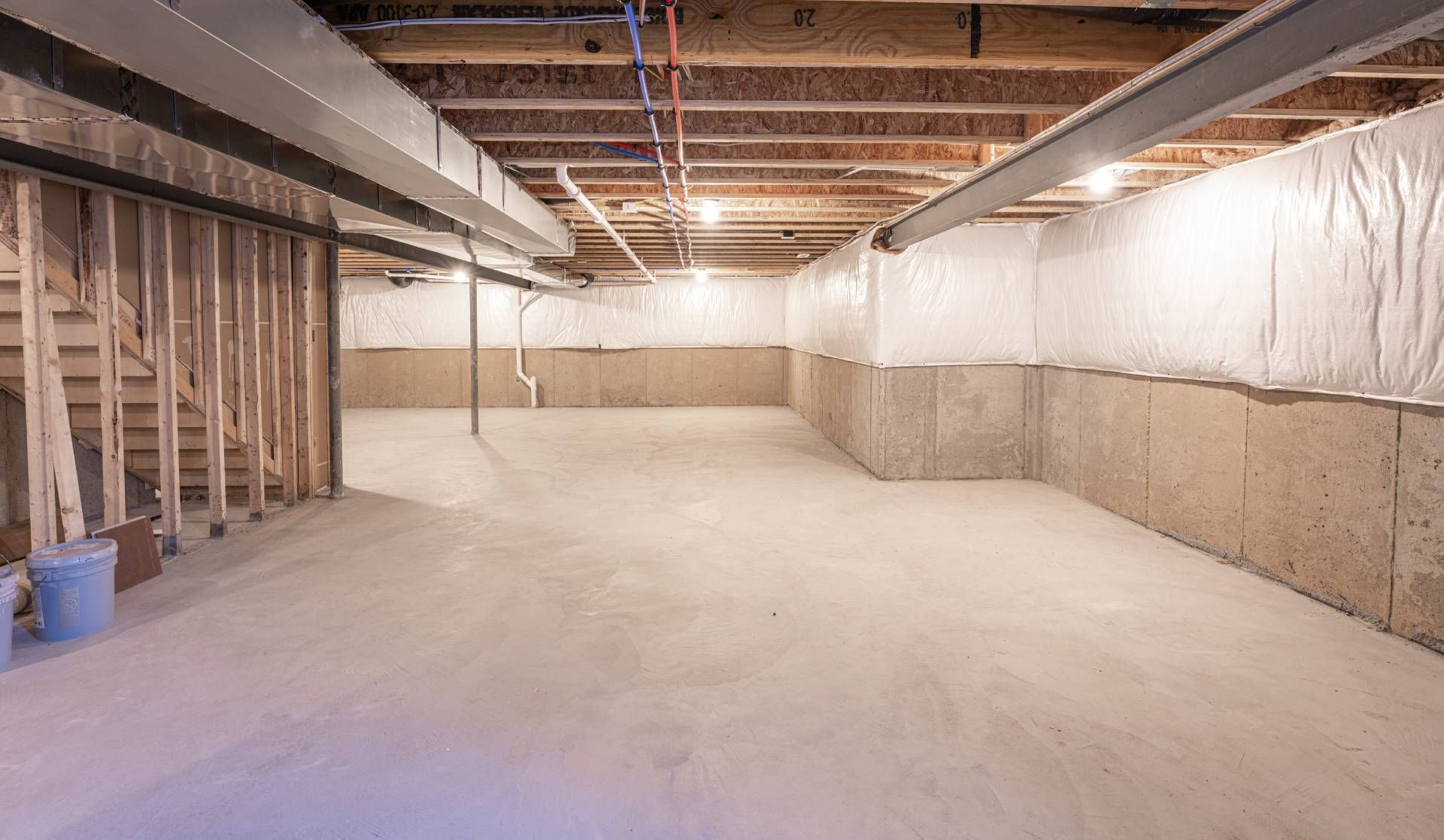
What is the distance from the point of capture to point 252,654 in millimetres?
2818

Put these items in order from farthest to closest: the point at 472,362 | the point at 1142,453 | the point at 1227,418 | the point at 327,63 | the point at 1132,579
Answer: the point at 472,362
the point at 1142,453
the point at 1227,418
the point at 1132,579
the point at 327,63

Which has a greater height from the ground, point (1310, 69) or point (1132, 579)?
point (1310, 69)

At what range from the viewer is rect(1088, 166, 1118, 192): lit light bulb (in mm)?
4061

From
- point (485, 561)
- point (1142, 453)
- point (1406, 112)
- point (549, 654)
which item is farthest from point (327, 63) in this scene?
point (1142, 453)

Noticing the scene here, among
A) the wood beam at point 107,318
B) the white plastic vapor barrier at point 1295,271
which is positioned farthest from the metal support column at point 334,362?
the white plastic vapor barrier at point 1295,271

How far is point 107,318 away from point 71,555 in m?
A: 1.28

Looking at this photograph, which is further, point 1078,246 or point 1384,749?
point 1078,246

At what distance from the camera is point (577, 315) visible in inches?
468

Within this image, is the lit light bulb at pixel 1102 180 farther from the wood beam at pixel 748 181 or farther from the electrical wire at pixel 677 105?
the electrical wire at pixel 677 105

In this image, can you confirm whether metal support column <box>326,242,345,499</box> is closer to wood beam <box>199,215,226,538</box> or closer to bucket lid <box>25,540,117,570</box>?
wood beam <box>199,215,226,538</box>

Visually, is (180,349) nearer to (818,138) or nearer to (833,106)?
(818,138)

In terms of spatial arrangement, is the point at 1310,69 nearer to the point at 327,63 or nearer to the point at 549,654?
the point at 327,63

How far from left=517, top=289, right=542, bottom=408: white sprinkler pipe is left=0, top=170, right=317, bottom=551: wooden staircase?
21.3ft

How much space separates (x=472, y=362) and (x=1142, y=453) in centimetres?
687
